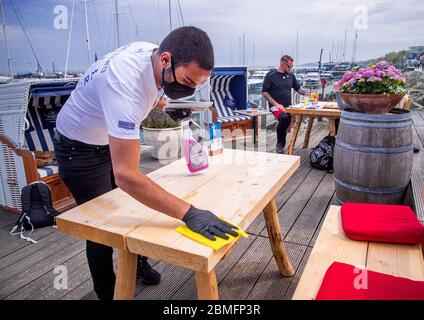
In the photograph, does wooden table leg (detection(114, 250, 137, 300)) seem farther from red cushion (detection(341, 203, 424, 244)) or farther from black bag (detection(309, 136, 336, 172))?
black bag (detection(309, 136, 336, 172))

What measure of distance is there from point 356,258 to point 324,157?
3.30m

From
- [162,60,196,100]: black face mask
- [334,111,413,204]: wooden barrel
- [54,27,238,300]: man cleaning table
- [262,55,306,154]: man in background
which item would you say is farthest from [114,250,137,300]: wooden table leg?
[262,55,306,154]: man in background

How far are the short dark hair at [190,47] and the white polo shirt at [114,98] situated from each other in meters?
0.13

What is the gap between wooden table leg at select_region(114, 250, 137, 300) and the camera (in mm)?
1554

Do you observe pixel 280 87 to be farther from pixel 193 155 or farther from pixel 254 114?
pixel 193 155

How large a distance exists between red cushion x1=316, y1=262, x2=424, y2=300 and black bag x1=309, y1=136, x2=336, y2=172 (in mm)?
3478

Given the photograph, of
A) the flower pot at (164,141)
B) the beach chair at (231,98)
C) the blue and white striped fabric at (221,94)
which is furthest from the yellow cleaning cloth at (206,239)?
the blue and white striped fabric at (221,94)

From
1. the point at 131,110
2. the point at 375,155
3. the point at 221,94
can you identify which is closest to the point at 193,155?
the point at 131,110

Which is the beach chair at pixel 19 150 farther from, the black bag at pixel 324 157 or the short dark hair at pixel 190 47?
the black bag at pixel 324 157

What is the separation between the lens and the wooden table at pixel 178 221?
1154mm

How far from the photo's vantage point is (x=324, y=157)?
4.61 m
